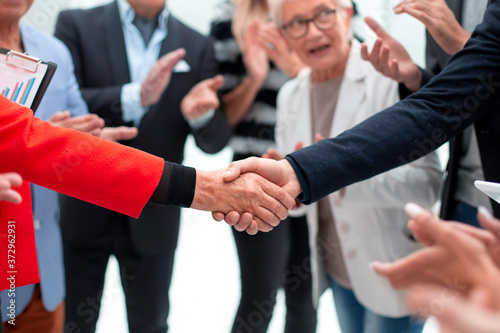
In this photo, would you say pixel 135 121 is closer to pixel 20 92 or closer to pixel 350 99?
pixel 20 92

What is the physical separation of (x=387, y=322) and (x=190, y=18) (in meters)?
3.04

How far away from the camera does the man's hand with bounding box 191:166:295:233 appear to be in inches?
48.8

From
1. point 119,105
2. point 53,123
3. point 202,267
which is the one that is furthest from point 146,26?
point 202,267

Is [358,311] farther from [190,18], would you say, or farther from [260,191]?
[190,18]

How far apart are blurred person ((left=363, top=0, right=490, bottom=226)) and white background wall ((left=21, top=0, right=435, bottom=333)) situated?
71 cm

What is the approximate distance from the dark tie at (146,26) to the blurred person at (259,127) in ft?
0.72

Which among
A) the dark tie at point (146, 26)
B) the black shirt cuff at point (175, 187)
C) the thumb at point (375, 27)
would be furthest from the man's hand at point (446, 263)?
the dark tie at point (146, 26)

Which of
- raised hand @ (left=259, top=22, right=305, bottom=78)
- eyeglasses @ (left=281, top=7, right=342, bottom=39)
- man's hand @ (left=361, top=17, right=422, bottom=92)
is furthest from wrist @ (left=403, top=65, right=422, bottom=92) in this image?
raised hand @ (left=259, top=22, right=305, bottom=78)

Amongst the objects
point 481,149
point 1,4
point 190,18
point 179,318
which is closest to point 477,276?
point 481,149

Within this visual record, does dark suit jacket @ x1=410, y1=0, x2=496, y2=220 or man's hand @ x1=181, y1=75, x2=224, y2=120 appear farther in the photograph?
man's hand @ x1=181, y1=75, x2=224, y2=120

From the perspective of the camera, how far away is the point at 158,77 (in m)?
1.69

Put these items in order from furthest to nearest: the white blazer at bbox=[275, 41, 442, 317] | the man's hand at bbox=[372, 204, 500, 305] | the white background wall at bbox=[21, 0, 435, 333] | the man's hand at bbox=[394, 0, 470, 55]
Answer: the white background wall at bbox=[21, 0, 435, 333] → the white blazer at bbox=[275, 41, 442, 317] → the man's hand at bbox=[394, 0, 470, 55] → the man's hand at bbox=[372, 204, 500, 305]

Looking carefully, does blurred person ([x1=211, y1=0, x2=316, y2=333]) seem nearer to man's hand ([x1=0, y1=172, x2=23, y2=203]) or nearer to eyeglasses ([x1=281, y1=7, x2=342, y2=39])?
eyeglasses ([x1=281, y1=7, x2=342, y2=39])

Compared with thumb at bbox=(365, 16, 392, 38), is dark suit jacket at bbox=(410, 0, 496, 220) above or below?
below
